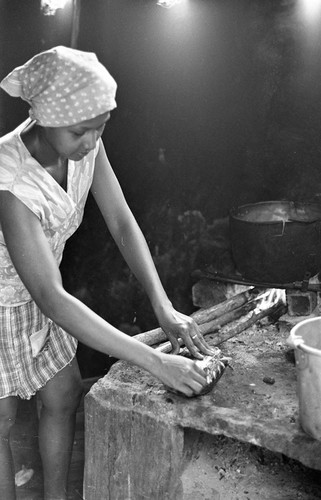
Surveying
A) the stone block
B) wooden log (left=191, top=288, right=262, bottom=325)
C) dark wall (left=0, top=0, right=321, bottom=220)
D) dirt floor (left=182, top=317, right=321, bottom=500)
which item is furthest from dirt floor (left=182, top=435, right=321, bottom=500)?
dark wall (left=0, top=0, right=321, bottom=220)

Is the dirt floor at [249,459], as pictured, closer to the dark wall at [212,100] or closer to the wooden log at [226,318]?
the wooden log at [226,318]

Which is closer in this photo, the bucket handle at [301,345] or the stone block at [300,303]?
the bucket handle at [301,345]

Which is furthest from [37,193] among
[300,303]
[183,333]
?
[300,303]

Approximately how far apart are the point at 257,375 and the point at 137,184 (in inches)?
73.1

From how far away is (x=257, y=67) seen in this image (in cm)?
485

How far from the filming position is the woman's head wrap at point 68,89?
2.51 metres

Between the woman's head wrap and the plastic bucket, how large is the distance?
43.0 inches

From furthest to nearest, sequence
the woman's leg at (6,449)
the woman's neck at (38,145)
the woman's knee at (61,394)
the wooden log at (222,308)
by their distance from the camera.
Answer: the wooden log at (222,308)
the woman's knee at (61,394)
the woman's leg at (6,449)
the woman's neck at (38,145)

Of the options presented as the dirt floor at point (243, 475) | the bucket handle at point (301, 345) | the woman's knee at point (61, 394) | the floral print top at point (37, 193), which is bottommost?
the dirt floor at point (243, 475)

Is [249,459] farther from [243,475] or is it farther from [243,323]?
[243,323]

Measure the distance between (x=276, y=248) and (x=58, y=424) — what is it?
1.79 m

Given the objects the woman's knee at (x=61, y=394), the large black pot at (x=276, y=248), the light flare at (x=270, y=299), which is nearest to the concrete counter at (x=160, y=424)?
the woman's knee at (x=61, y=394)

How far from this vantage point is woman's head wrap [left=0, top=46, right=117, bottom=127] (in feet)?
8.25

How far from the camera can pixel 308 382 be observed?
8.26ft
